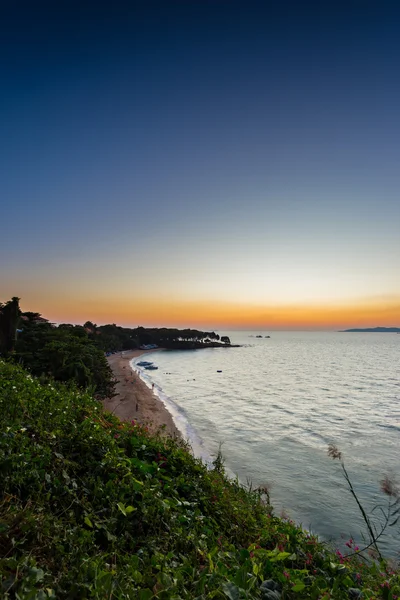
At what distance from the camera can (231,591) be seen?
308cm

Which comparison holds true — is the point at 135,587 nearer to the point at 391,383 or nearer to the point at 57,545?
the point at 57,545

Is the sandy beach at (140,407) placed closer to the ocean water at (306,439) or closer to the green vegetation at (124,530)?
the ocean water at (306,439)

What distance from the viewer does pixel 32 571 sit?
2.84 metres

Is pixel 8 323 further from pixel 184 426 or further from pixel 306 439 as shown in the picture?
pixel 306 439

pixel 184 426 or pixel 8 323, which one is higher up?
pixel 8 323

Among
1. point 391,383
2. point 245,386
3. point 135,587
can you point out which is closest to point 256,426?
point 245,386

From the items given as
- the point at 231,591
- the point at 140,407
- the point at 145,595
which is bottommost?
the point at 140,407

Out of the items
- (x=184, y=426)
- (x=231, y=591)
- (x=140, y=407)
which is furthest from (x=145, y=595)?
(x=140, y=407)

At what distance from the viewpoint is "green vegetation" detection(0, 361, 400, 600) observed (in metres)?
3.14

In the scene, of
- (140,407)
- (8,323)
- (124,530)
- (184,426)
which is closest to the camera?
(124,530)

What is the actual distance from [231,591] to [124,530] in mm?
1888

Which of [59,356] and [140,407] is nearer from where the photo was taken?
[59,356]

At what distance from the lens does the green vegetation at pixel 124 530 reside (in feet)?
10.3

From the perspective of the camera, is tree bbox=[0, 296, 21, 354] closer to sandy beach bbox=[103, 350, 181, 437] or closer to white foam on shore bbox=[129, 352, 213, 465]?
sandy beach bbox=[103, 350, 181, 437]
